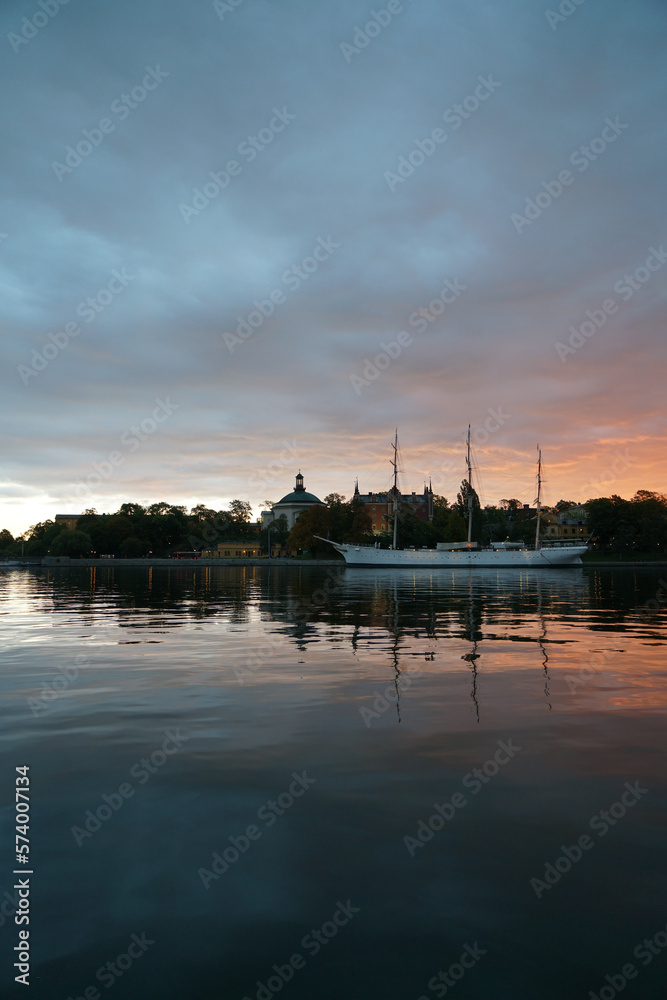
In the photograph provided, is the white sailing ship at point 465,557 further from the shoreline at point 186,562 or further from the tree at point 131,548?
the tree at point 131,548

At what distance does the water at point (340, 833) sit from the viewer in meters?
4.36

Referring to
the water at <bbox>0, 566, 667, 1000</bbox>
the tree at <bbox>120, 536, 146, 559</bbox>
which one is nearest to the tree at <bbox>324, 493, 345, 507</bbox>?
the tree at <bbox>120, 536, 146, 559</bbox>

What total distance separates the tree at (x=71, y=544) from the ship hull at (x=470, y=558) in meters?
101

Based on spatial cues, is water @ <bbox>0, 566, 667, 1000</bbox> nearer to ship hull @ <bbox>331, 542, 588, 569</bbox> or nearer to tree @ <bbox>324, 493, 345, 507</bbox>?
ship hull @ <bbox>331, 542, 588, 569</bbox>

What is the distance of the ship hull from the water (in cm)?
10686

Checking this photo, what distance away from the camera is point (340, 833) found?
6184mm

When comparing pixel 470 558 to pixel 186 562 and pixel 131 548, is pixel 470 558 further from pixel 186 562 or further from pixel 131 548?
pixel 131 548

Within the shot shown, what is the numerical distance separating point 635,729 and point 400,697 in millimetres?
3885

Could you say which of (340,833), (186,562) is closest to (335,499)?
(186,562)

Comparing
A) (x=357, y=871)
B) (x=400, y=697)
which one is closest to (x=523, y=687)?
(x=400, y=697)

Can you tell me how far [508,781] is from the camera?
746 cm

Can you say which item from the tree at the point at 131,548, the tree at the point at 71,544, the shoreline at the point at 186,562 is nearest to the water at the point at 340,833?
the shoreline at the point at 186,562

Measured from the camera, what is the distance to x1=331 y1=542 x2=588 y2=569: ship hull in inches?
4680

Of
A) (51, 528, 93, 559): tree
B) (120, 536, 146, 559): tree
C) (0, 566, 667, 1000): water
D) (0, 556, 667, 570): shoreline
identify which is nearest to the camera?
(0, 566, 667, 1000): water
